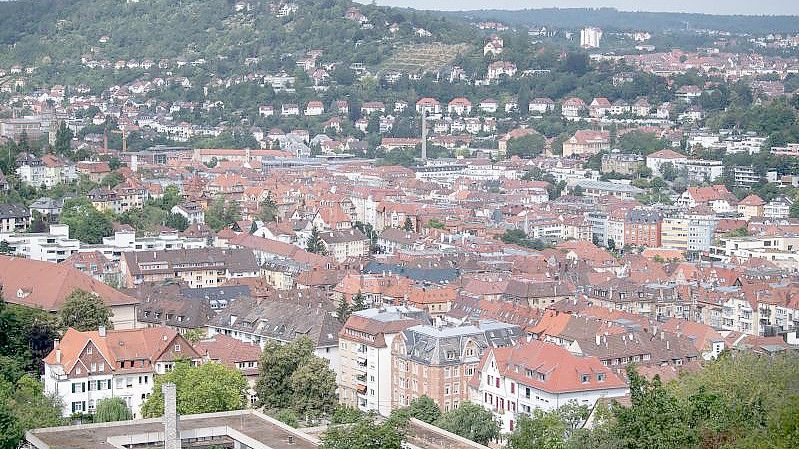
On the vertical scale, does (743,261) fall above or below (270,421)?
below

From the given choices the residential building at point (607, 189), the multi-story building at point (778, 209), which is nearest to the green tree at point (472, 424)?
the multi-story building at point (778, 209)

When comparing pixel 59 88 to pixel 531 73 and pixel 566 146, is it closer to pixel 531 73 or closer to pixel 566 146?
pixel 531 73

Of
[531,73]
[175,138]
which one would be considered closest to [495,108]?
[531,73]

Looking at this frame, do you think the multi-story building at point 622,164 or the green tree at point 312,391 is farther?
the multi-story building at point 622,164

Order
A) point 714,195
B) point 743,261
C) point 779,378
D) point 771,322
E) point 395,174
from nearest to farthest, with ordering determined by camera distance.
Result: point 779,378 < point 771,322 < point 743,261 < point 714,195 < point 395,174

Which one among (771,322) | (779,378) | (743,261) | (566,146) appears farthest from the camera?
(566,146)

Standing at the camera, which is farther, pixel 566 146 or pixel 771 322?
pixel 566 146

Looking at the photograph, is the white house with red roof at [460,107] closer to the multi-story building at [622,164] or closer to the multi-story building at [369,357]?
the multi-story building at [622,164]
